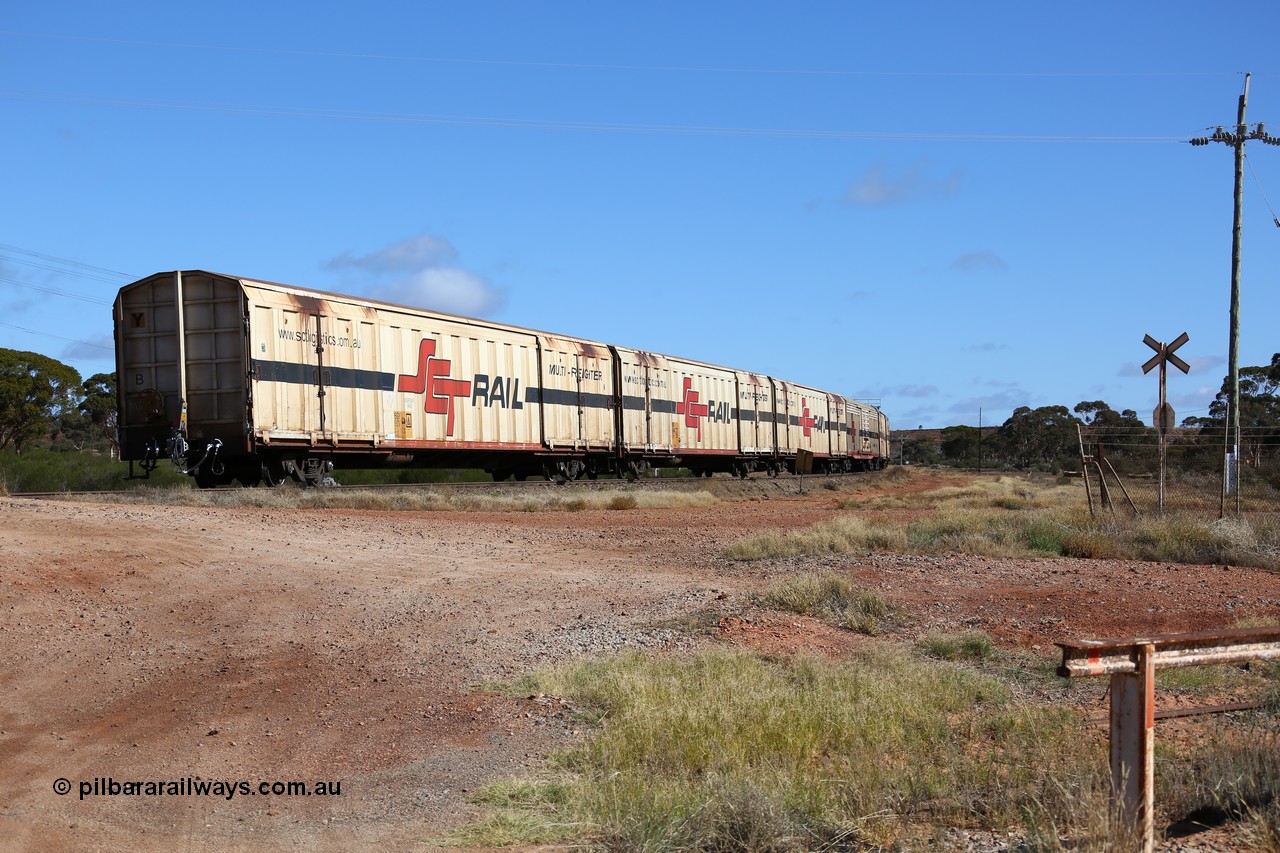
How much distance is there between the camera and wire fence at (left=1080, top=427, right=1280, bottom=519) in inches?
797

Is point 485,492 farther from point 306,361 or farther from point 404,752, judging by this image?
point 404,752

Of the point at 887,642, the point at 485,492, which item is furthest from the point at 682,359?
the point at 887,642

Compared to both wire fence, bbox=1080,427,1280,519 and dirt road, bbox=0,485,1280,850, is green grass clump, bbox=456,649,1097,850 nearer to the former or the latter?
dirt road, bbox=0,485,1280,850

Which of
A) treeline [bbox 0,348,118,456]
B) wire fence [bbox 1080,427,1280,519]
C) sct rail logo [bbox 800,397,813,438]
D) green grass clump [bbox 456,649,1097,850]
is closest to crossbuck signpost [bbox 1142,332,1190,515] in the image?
wire fence [bbox 1080,427,1280,519]

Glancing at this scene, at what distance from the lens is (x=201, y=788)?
5.92m

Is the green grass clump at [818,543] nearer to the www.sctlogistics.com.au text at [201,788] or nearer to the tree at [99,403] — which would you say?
the www.sctlogistics.com.au text at [201,788]

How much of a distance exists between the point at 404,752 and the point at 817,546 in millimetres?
10689

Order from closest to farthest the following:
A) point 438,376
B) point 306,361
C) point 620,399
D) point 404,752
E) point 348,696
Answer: point 404,752 → point 348,696 → point 306,361 → point 438,376 → point 620,399

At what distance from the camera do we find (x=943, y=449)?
124000 millimetres

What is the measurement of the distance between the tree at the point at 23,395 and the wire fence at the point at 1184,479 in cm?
5057

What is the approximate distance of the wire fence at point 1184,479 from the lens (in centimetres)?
2023

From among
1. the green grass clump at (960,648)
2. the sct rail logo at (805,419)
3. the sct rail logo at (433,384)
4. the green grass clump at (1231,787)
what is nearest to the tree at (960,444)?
the sct rail logo at (805,419)

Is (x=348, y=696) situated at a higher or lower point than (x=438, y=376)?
lower

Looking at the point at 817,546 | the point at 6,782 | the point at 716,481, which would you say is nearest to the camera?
the point at 6,782
